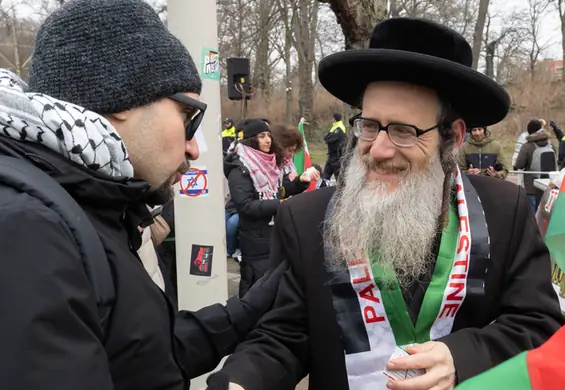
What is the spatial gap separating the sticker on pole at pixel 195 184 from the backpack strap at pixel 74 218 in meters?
2.16

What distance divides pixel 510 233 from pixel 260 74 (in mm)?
26545

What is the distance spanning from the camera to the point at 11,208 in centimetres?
93

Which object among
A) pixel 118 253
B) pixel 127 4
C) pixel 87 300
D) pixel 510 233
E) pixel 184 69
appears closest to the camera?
pixel 87 300

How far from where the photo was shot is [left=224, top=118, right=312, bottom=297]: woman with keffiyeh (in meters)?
4.86

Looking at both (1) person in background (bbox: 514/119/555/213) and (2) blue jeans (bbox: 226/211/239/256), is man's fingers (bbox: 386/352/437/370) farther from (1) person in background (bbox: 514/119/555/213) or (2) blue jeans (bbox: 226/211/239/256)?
(1) person in background (bbox: 514/119/555/213)

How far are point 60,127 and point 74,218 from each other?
0.22m

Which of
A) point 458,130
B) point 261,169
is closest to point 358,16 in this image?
point 261,169

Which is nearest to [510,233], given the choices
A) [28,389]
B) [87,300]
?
[87,300]

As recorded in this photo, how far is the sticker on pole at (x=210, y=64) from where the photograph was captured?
3.15 meters

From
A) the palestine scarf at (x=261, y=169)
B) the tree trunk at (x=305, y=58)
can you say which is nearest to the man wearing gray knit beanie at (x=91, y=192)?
the palestine scarf at (x=261, y=169)

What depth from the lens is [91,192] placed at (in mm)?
1156

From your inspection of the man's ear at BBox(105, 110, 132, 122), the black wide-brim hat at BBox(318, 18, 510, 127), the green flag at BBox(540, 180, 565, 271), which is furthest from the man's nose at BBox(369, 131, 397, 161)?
the man's ear at BBox(105, 110, 132, 122)

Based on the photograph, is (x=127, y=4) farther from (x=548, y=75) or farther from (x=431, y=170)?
(x=548, y=75)

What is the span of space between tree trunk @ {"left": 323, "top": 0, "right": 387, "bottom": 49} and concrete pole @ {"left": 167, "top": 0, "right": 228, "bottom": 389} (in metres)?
2.16
